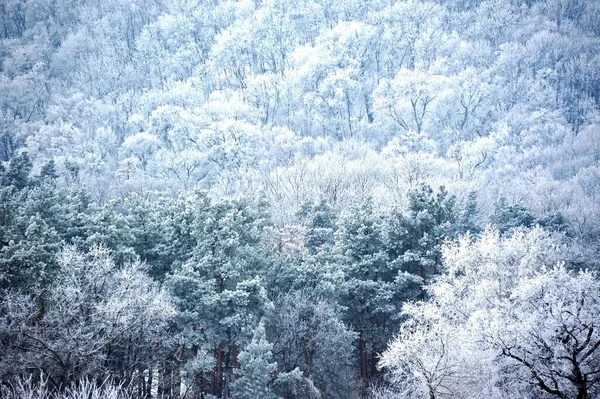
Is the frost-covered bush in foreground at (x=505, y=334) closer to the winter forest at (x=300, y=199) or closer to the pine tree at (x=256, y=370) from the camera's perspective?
the winter forest at (x=300, y=199)

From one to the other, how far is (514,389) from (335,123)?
84561mm

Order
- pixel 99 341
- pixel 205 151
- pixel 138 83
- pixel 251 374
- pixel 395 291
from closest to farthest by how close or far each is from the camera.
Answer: pixel 99 341 < pixel 251 374 < pixel 395 291 < pixel 205 151 < pixel 138 83

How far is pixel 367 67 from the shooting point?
119m

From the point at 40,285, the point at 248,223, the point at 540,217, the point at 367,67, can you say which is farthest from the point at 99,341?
the point at 367,67

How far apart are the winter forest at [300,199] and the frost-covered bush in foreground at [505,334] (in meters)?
0.15

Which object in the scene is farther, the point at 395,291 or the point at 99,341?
the point at 395,291

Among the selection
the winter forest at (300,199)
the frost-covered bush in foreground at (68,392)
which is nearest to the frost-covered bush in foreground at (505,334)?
the winter forest at (300,199)

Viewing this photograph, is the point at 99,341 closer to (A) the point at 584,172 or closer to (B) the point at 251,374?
(B) the point at 251,374

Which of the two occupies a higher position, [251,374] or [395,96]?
[251,374]

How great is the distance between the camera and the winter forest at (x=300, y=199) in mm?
23188

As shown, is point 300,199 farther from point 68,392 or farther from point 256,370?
point 68,392

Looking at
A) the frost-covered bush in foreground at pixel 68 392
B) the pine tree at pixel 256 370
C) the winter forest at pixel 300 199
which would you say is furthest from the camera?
the pine tree at pixel 256 370

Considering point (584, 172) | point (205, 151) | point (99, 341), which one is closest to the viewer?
point (99, 341)

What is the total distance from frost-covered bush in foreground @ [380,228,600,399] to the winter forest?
15 cm
